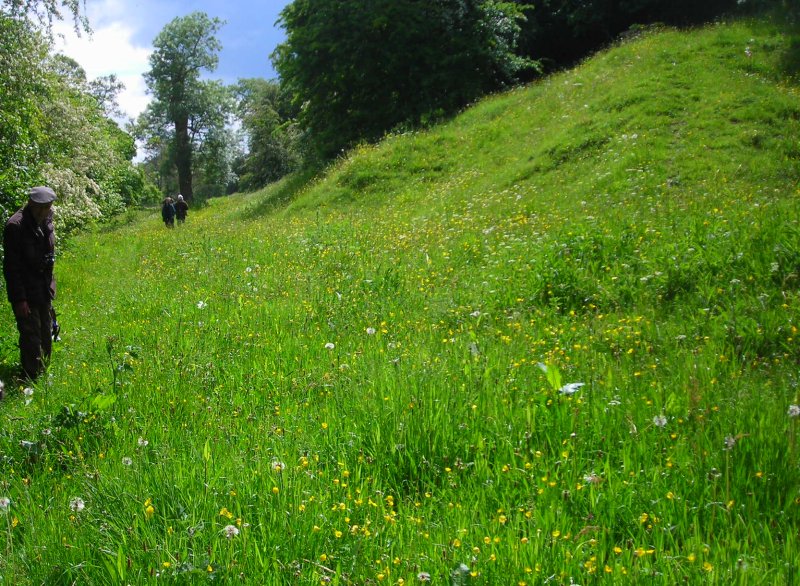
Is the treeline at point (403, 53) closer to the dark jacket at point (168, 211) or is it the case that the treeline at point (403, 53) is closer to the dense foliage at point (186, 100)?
the dark jacket at point (168, 211)

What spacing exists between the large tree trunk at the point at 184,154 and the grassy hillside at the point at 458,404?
45.3m

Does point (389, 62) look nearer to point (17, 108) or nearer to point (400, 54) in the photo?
point (400, 54)

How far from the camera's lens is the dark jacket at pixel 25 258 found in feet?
21.6

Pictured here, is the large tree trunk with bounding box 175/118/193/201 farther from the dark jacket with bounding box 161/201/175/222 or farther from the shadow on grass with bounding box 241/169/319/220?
the shadow on grass with bounding box 241/169/319/220

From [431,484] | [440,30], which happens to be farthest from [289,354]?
[440,30]

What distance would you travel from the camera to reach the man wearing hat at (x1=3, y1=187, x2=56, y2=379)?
6.57m

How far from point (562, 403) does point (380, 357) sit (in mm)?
1781

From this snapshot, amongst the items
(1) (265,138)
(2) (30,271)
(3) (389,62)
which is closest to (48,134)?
(3) (389,62)

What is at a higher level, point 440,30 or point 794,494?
point 440,30

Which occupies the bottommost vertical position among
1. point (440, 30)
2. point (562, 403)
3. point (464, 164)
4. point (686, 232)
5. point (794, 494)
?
point (794, 494)

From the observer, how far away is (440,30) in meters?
24.7

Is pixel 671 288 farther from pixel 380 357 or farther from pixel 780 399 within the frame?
pixel 380 357

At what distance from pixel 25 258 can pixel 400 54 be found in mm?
20218

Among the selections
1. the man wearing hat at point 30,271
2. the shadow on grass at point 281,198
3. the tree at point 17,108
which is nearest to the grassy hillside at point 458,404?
the man wearing hat at point 30,271
